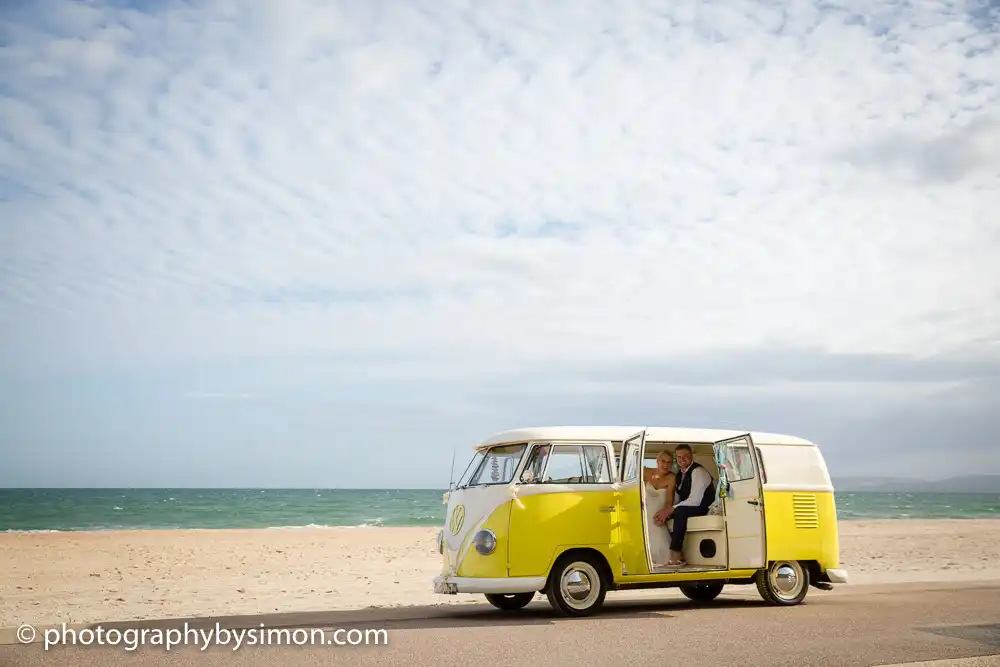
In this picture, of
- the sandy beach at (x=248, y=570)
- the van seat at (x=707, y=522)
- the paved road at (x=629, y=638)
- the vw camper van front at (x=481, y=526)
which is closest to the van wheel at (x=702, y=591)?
the paved road at (x=629, y=638)

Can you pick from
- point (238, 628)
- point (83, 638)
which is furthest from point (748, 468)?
point (83, 638)

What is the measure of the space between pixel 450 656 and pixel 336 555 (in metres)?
18.2

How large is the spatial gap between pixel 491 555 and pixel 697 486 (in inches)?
139

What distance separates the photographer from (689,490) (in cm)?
1370

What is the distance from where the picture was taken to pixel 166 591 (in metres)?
17.6

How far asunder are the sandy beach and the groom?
4241 millimetres

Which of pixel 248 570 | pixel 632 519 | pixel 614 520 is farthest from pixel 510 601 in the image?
pixel 248 570

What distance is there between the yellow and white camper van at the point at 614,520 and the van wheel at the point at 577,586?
1 cm

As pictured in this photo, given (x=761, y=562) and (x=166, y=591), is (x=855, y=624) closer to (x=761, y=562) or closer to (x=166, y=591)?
(x=761, y=562)

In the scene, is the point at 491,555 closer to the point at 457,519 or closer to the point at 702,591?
the point at 457,519

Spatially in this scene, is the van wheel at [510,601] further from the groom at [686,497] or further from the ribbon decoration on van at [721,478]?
the ribbon decoration on van at [721,478]

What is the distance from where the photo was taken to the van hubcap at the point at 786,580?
13750 mm

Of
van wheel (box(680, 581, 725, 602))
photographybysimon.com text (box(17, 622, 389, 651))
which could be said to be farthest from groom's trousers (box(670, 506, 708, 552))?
photographybysimon.com text (box(17, 622, 389, 651))

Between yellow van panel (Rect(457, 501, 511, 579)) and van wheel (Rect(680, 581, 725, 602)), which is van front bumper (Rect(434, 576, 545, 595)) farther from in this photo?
van wheel (Rect(680, 581, 725, 602))
